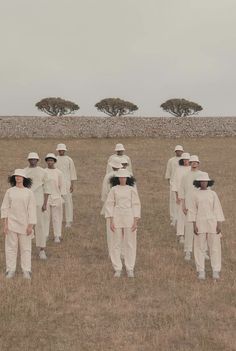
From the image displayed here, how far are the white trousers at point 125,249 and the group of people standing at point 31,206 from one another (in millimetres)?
1407

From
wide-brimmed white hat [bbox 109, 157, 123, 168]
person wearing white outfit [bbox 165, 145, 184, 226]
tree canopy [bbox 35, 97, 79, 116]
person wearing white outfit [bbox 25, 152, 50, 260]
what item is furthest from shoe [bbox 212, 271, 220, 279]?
tree canopy [bbox 35, 97, 79, 116]

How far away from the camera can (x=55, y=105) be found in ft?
161

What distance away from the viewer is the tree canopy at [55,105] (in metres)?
48.8

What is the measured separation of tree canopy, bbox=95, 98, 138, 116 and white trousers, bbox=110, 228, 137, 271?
133 ft

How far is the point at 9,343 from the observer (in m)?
6.30

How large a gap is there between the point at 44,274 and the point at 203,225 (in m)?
2.78

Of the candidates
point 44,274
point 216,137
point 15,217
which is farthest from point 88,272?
point 216,137

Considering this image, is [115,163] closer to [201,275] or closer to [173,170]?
[173,170]

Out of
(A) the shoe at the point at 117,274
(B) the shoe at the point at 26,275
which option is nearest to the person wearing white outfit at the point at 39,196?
(B) the shoe at the point at 26,275

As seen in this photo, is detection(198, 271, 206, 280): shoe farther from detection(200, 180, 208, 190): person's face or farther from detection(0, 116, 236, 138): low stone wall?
detection(0, 116, 236, 138): low stone wall

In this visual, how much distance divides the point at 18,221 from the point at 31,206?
12.8 inches

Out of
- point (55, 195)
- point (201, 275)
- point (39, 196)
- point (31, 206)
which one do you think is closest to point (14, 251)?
point (31, 206)

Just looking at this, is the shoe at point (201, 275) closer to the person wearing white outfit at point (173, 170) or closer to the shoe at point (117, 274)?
the shoe at point (117, 274)

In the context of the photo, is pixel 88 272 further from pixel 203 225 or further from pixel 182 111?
pixel 182 111
